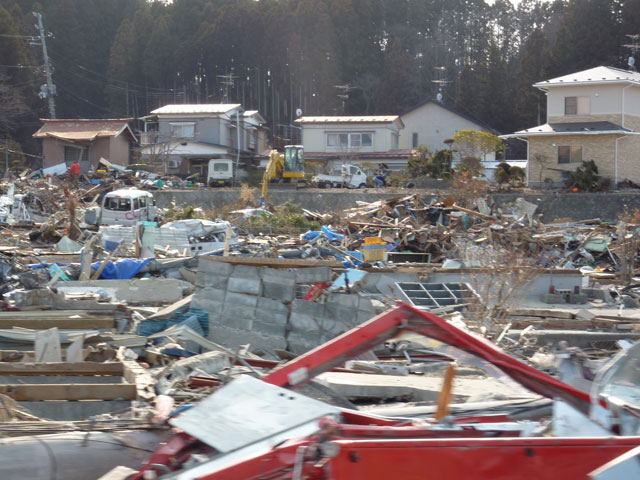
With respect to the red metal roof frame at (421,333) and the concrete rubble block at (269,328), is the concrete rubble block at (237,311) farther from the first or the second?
the red metal roof frame at (421,333)

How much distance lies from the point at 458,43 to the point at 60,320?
69290mm

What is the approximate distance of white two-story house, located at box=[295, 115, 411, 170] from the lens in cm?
4628

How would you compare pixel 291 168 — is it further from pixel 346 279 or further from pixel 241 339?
pixel 241 339

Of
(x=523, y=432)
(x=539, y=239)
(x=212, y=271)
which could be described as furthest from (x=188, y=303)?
(x=539, y=239)

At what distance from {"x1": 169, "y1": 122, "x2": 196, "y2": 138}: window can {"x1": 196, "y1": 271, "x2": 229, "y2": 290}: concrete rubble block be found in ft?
127

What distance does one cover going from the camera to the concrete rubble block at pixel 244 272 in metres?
9.88

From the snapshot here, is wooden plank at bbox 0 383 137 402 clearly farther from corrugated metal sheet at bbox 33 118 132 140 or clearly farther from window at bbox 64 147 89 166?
window at bbox 64 147 89 166

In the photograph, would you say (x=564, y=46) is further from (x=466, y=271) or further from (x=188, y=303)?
(x=188, y=303)

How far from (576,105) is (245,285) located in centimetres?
3075

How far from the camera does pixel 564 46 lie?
1997 inches

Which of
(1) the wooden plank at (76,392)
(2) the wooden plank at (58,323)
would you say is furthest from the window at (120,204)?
(1) the wooden plank at (76,392)

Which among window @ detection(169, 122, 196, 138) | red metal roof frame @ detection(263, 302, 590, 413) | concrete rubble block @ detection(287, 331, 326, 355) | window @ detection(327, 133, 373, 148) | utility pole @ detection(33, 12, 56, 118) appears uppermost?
utility pole @ detection(33, 12, 56, 118)

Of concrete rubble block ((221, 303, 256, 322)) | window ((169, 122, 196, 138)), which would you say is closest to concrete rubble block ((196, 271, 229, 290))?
concrete rubble block ((221, 303, 256, 322))

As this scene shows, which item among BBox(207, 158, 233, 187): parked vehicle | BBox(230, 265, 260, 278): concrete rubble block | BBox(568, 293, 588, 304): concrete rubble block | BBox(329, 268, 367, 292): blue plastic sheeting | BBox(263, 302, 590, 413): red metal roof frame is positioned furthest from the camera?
BBox(207, 158, 233, 187): parked vehicle
